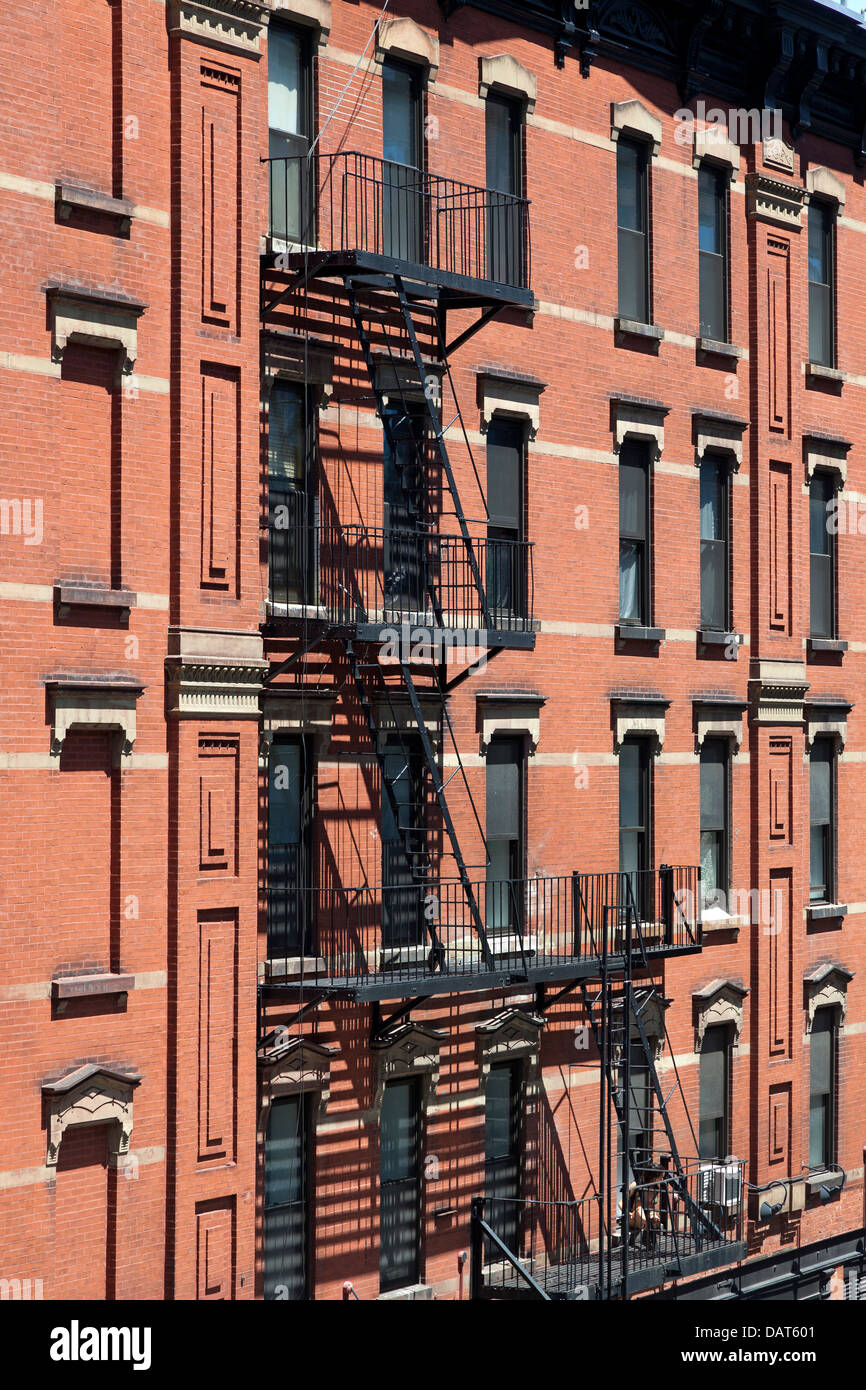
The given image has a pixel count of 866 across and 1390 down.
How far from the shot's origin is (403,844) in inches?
749

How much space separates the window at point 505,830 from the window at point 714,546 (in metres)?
4.42

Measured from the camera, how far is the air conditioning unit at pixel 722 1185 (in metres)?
21.8

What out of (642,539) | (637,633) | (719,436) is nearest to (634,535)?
(642,539)

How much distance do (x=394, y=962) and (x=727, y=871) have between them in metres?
6.58

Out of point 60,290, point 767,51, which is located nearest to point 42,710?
point 60,290

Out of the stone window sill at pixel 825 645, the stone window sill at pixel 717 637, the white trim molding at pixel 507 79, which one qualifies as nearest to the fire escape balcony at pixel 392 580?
the stone window sill at pixel 717 637

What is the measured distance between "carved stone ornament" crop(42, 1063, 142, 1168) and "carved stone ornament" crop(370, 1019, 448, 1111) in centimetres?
330

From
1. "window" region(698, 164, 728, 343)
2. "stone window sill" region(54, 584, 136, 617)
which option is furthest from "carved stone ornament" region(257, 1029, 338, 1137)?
"window" region(698, 164, 728, 343)

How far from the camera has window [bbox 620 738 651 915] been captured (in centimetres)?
2189

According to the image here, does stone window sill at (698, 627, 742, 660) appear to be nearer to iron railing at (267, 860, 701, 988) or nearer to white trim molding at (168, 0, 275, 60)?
iron railing at (267, 860, 701, 988)

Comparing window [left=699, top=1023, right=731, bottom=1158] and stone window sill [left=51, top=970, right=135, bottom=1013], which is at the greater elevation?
stone window sill [left=51, top=970, right=135, bottom=1013]

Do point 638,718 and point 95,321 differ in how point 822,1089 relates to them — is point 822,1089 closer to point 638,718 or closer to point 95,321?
point 638,718

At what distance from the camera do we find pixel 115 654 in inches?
621

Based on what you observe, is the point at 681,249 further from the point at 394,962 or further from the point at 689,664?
the point at 394,962
